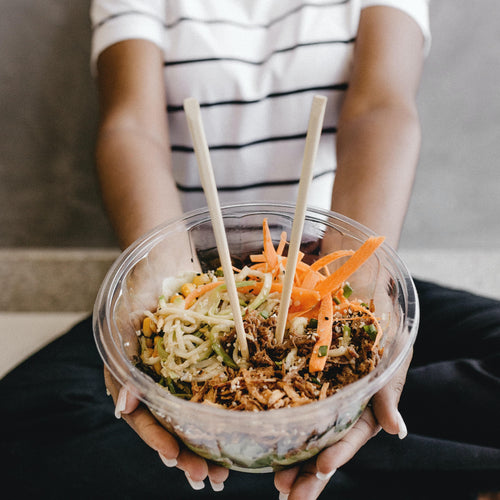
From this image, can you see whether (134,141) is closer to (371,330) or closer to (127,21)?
(127,21)

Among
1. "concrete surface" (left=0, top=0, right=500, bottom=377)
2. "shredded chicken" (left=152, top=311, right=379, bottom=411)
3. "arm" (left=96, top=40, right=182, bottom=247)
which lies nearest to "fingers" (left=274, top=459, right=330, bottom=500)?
"shredded chicken" (left=152, top=311, right=379, bottom=411)

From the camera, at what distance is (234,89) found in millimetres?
1229

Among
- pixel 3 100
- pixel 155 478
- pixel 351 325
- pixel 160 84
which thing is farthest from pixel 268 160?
pixel 3 100

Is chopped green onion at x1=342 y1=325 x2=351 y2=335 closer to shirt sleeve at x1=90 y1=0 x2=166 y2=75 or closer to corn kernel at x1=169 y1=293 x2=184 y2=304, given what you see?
corn kernel at x1=169 y1=293 x2=184 y2=304

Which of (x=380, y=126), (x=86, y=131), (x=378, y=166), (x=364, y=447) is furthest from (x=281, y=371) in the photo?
(x=86, y=131)

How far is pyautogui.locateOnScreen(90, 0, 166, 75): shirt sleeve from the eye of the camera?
120 cm

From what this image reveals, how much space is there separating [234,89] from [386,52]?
1.41ft

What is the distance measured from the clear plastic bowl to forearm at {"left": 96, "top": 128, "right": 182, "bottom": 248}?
0.21 m

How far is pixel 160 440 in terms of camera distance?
677 millimetres

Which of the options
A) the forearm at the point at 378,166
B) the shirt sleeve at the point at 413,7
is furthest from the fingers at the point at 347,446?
the shirt sleeve at the point at 413,7

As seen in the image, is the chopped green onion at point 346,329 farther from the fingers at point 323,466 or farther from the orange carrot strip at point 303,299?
the fingers at point 323,466

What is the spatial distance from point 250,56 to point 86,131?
0.81 meters

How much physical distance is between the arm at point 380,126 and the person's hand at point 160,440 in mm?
618

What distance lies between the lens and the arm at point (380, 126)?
3.41ft
